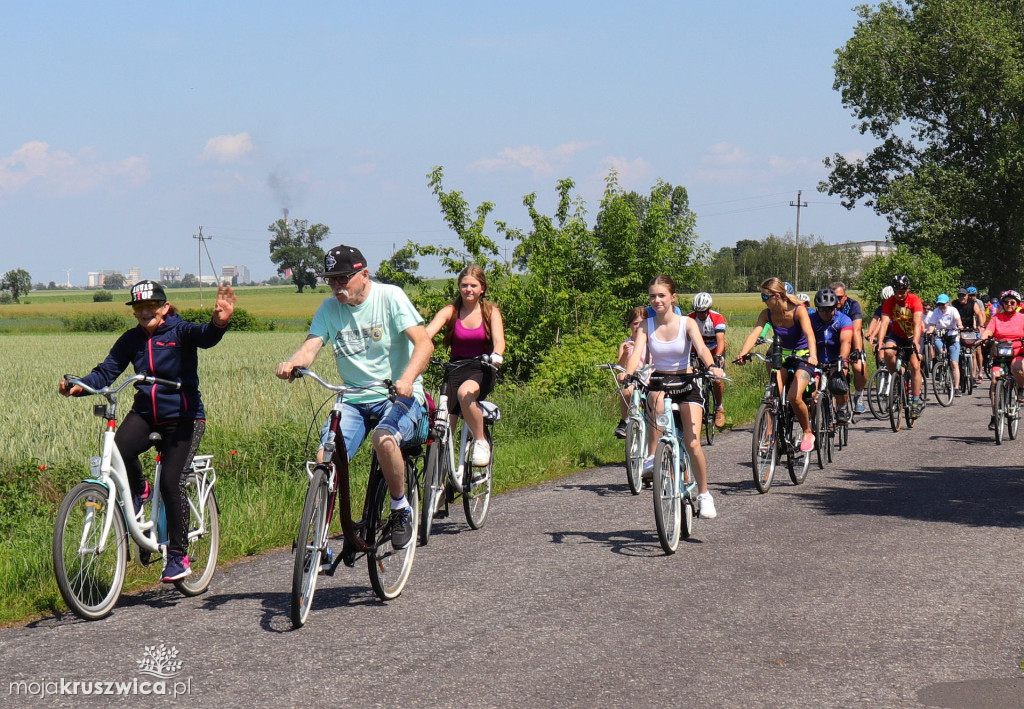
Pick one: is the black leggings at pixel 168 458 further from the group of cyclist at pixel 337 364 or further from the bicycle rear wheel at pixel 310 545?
the bicycle rear wheel at pixel 310 545

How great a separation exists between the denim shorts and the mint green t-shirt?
6cm

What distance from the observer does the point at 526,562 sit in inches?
285

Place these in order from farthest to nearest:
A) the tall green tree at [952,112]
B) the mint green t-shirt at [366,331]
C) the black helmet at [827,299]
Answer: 1. the tall green tree at [952,112]
2. the black helmet at [827,299]
3. the mint green t-shirt at [366,331]

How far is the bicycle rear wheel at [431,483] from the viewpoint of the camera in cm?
743

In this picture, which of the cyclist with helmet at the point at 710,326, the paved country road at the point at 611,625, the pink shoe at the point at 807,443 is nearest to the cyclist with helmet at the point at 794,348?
the pink shoe at the point at 807,443

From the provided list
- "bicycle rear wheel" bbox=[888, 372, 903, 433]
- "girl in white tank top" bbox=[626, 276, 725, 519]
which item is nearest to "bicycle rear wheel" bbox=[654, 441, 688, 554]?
"girl in white tank top" bbox=[626, 276, 725, 519]

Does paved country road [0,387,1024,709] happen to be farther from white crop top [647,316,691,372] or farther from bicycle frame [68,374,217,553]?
white crop top [647,316,691,372]

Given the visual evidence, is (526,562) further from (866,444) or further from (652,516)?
(866,444)

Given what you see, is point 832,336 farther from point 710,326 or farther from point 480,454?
point 480,454

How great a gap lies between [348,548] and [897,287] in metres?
11.3

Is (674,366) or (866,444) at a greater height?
(674,366)

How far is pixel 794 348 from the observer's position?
35.2 ft

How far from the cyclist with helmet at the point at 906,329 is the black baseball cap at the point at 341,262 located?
1092 cm

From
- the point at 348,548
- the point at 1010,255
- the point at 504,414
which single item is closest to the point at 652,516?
the point at 348,548
